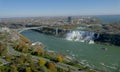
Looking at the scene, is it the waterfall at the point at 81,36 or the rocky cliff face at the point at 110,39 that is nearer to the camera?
the rocky cliff face at the point at 110,39

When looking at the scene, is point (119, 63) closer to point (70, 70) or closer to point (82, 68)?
point (82, 68)

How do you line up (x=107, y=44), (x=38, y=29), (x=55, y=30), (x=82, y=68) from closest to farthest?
(x=82, y=68), (x=107, y=44), (x=55, y=30), (x=38, y=29)

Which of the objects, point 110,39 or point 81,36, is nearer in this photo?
point 110,39

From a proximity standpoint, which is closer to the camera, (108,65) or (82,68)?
(82,68)

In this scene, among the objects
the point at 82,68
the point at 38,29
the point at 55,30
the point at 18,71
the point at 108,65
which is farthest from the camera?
the point at 38,29

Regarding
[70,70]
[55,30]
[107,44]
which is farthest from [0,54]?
[55,30]

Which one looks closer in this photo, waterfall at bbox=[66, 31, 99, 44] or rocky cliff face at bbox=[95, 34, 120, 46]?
rocky cliff face at bbox=[95, 34, 120, 46]

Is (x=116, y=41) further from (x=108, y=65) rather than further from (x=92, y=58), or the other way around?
(x=108, y=65)
